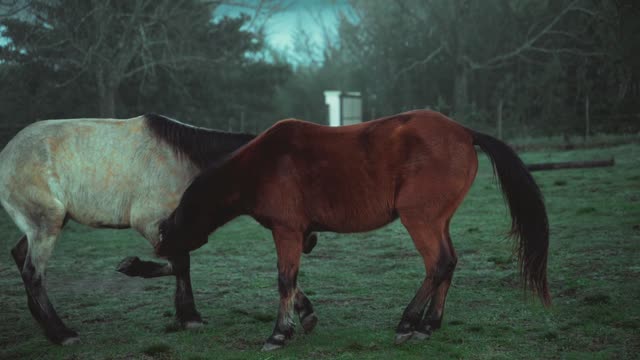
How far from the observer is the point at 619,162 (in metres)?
A: 15.9

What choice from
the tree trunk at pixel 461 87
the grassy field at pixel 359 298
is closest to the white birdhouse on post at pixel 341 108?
the tree trunk at pixel 461 87

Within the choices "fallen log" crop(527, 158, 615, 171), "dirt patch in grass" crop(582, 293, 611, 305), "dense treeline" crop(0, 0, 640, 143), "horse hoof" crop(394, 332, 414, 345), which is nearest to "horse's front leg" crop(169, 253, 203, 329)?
"horse hoof" crop(394, 332, 414, 345)

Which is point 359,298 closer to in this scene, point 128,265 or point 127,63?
point 128,265

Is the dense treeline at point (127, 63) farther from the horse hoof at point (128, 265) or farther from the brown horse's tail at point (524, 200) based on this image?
the brown horse's tail at point (524, 200)

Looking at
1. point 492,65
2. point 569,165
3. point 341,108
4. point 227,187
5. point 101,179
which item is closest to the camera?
point 227,187

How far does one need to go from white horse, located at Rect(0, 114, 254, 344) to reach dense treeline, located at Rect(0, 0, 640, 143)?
9.28 meters

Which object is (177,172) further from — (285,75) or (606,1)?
(285,75)

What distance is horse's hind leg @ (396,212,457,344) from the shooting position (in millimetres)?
4816

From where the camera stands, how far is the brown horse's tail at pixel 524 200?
5062 mm

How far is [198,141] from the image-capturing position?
19.0 feet

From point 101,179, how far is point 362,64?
3440 cm

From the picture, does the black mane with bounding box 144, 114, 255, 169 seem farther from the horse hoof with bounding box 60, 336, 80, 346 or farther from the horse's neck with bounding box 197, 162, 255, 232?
the horse hoof with bounding box 60, 336, 80, 346

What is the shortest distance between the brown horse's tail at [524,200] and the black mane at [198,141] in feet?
6.76

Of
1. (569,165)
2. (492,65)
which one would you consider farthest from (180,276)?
(492,65)
